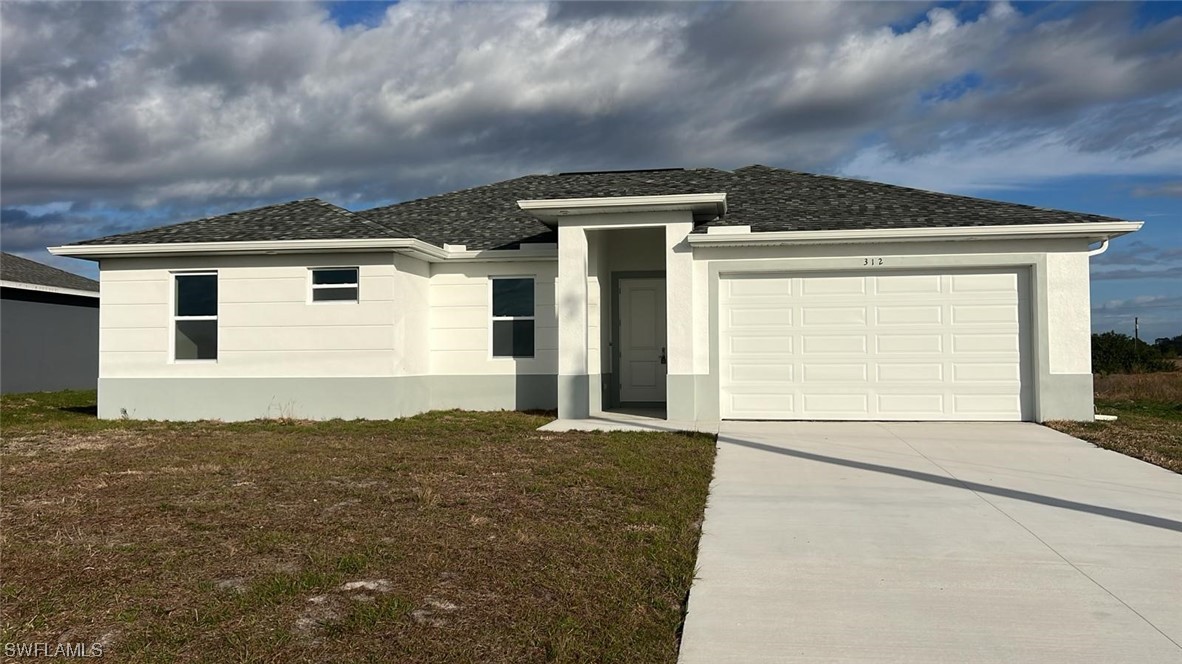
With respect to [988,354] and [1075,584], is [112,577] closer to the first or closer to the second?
[1075,584]

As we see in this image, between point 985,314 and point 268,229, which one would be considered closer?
point 985,314

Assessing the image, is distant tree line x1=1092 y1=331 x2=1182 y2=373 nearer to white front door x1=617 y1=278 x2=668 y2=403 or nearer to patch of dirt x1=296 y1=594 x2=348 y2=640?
white front door x1=617 y1=278 x2=668 y2=403

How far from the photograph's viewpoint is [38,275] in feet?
81.3

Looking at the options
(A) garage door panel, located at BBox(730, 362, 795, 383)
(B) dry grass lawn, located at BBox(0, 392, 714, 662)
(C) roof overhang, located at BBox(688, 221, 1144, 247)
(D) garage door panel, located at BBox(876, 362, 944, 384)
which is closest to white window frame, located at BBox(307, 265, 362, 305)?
(B) dry grass lawn, located at BBox(0, 392, 714, 662)

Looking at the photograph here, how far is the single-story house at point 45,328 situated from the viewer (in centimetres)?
2253

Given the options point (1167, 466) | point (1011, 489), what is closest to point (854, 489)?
point (1011, 489)

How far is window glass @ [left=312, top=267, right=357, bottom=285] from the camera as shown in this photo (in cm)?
1475

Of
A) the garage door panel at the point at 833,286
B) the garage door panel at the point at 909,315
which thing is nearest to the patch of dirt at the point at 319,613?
the garage door panel at the point at 833,286

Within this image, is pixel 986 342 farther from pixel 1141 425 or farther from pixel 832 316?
pixel 1141 425

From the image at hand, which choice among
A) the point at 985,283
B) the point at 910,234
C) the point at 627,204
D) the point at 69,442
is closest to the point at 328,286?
the point at 69,442

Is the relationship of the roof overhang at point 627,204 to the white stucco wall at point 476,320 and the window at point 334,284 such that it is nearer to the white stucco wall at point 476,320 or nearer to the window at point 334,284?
the white stucco wall at point 476,320

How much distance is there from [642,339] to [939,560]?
35.7 feet

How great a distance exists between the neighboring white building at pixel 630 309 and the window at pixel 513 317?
42mm

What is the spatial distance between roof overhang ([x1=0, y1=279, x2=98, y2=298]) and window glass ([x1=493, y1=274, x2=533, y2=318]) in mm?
14003
